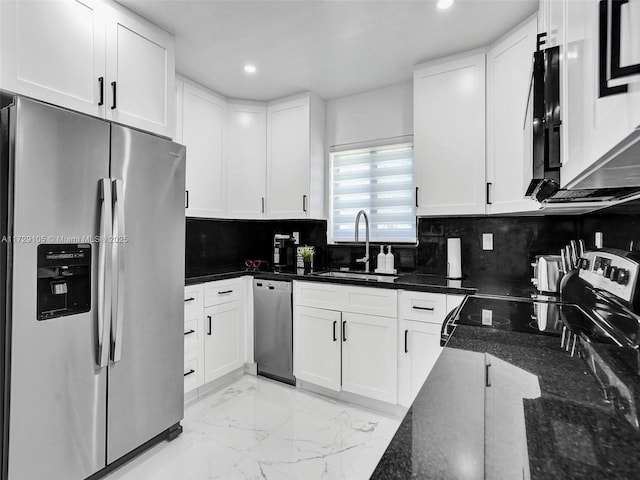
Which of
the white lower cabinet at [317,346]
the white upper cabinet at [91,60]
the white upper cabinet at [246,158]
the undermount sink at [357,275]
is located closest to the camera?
the white upper cabinet at [91,60]

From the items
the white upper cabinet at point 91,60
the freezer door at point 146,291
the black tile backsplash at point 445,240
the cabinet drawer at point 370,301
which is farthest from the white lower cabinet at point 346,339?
the white upper cabinet at point 91,60

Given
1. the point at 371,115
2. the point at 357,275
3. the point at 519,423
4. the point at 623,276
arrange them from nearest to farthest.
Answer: the point at 519,423, the point at 623,276, the point at 357,275, the point at 371,115

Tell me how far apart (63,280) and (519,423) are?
173cm

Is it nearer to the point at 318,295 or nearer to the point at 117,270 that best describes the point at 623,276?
the point at 318,295

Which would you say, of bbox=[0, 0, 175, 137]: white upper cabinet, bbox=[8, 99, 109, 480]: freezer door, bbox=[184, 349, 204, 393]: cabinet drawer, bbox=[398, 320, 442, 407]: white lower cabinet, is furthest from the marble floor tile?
bbox=[0, 0, 175, 137]: white upper cabinet

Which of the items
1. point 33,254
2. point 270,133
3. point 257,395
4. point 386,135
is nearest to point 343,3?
point 386,135

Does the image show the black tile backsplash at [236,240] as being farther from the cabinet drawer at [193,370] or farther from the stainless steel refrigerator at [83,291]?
the stainless steel refrigerator at [83,291]

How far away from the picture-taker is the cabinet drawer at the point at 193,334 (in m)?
2.39

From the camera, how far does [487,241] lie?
2.49 meters

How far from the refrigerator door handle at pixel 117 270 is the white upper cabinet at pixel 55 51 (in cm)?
50

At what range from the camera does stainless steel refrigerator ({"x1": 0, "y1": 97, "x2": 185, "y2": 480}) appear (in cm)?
134

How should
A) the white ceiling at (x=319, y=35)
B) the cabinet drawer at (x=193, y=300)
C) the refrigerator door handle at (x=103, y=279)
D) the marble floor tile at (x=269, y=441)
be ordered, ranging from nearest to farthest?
the refrigerator door handle at (x=103, y=279) → the marble floor tile at (x=269, y=441) → the white ceiling at (x=319, y=35) → the cabinet drawer at (x=193, y=300)

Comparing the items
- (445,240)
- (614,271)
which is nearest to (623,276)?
(614,271)

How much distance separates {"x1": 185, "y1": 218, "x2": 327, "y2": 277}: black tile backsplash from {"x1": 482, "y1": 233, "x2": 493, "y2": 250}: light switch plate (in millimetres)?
1393
